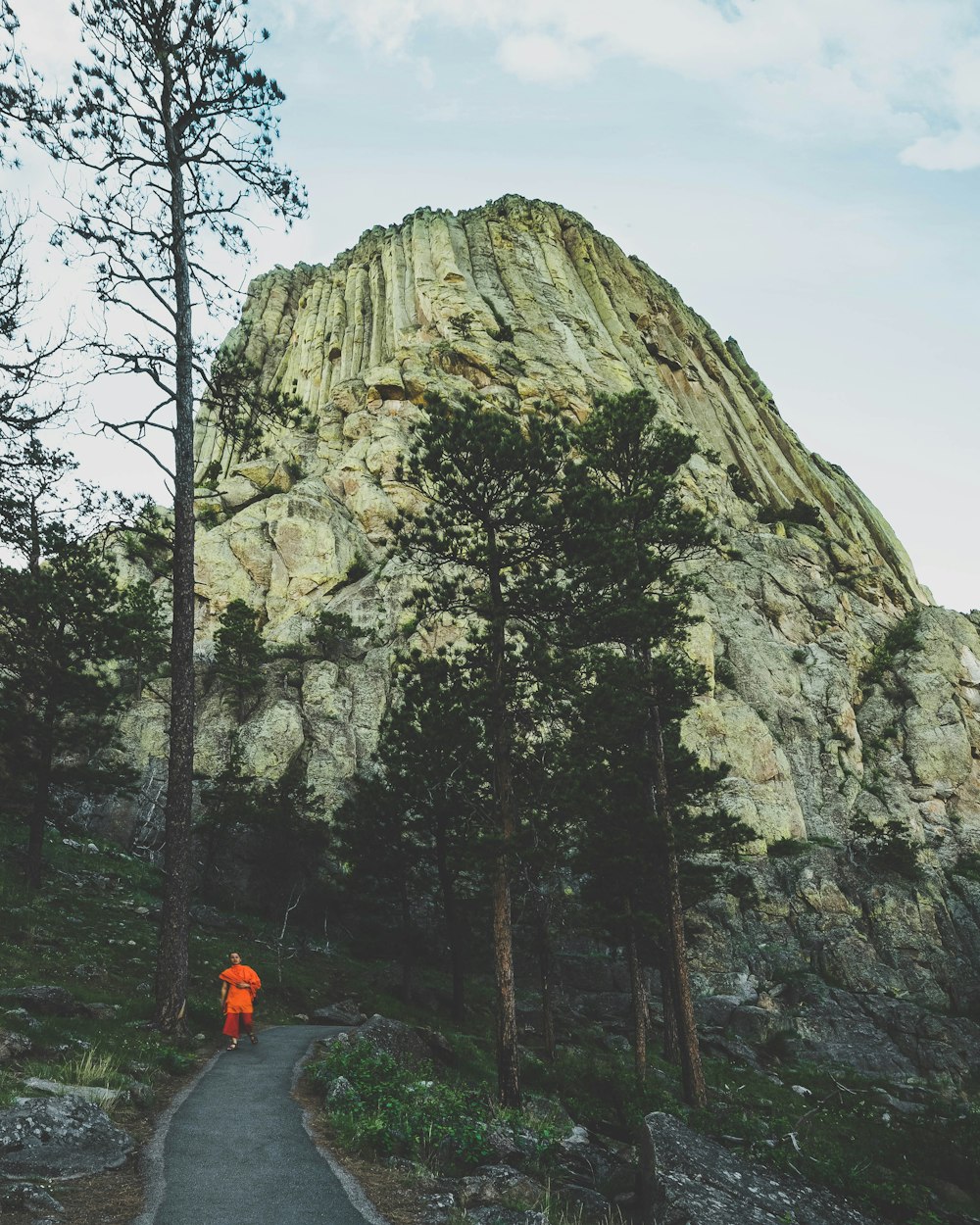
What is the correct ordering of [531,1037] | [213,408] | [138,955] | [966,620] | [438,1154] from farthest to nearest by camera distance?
→ [966,620]
[531,1037]
[138,955]
[213,408]
[438,1154]

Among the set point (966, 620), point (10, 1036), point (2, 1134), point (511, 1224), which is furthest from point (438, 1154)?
point (966, 620)

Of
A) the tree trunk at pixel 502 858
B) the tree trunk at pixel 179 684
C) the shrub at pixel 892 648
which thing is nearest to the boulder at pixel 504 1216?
the tree trunk at pixel 502 858

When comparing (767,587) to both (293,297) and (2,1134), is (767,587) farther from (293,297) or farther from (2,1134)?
(293,297)

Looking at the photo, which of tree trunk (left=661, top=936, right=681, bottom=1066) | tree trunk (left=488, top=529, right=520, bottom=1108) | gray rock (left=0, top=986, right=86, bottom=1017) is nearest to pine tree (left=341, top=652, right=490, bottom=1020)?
tree trunk (left=488, top=529, right=520, bottom=1108)

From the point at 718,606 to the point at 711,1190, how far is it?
184 feet

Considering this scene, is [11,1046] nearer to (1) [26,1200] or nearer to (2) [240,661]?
(1) [26,1200]

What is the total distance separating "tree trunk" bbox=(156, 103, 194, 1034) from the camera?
12789mm

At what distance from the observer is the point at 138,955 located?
67.7 feet

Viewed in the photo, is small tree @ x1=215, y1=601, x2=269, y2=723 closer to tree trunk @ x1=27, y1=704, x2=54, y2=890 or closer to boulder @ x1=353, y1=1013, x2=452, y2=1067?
tree trunk @ x1=27, y1=704, x2=54, y2=890

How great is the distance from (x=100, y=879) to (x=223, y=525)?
3758cm

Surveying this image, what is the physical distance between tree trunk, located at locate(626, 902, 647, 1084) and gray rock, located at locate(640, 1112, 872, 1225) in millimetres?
10221

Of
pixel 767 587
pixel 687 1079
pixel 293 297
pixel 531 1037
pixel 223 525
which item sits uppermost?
pixel 293 297

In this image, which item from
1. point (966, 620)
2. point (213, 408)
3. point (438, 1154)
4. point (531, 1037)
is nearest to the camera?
point (438, 1154)

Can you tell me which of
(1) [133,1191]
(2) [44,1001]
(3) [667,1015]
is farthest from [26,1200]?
(3) [667,1015]
